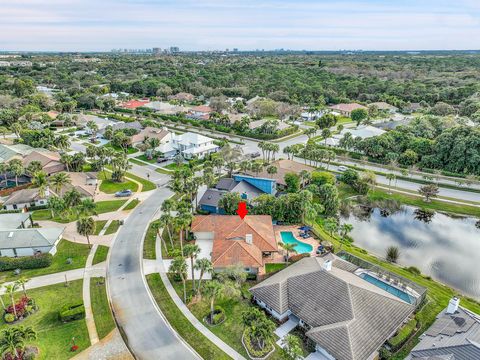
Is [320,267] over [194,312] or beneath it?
over

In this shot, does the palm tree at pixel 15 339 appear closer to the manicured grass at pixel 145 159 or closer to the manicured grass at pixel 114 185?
the manicured grass at pixel 114 185

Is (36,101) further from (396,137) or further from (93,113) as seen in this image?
(396,137)

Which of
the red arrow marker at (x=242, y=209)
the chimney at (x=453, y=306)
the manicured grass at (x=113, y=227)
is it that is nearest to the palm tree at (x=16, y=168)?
the manicured grass at (x=113, y=227)

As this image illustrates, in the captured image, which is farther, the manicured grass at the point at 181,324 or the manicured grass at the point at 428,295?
the manicured grass at the point at 428,295

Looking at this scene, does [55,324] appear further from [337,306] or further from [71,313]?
[337,306]

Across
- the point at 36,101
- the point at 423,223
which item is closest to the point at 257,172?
the point at 423,223

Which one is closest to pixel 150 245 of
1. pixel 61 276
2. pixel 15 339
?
pixel 61 276

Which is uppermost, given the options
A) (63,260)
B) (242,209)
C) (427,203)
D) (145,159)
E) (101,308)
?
(242,209)
